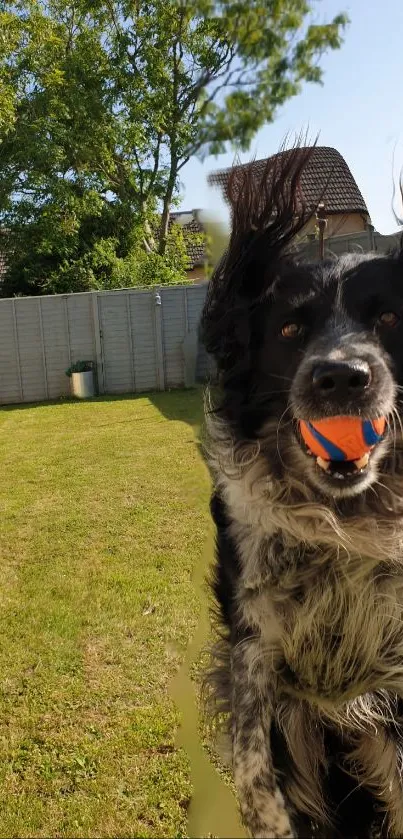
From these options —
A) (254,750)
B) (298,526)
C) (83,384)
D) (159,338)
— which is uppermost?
(298,526)

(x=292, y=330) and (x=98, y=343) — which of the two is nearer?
(x=292, y=330)

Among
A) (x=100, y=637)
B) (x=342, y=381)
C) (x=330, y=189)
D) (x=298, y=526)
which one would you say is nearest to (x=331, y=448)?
(x=342, y=381)

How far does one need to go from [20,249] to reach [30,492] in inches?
237

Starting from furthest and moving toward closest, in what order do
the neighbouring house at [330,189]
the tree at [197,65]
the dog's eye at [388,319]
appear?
the dog's eye at [388,319]
the neighbouring house at [330,189]
the tree at [197,65]

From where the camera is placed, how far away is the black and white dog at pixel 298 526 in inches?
72.0

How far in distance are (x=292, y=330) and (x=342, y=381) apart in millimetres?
484

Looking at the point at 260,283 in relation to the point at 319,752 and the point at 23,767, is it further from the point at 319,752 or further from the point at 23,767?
the point at 23,767

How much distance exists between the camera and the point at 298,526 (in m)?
1.92

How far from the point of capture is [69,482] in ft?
25.1

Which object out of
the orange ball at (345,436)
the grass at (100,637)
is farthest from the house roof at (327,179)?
the grass at (100,637)

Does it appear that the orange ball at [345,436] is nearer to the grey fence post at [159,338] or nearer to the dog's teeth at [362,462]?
the dog's teeth at [362,462]

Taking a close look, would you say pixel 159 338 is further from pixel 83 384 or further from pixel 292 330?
pixel 292 330

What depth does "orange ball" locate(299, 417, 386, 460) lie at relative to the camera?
1.56 meters

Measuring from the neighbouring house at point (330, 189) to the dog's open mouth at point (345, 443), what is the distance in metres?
0.46
